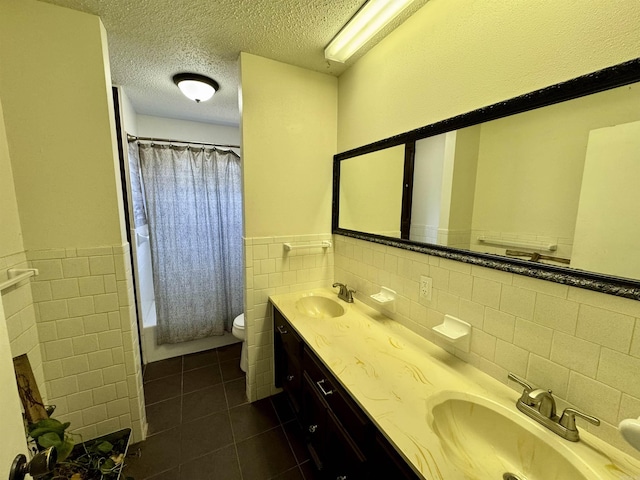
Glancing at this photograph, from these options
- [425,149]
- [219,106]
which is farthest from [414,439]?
[219,106]

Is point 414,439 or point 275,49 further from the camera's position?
point 275,49

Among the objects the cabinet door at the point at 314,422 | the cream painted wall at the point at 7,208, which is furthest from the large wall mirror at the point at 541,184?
the cream painted wall at the point at 7,208

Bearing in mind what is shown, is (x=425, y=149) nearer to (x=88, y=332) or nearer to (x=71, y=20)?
(x=71, y=20)

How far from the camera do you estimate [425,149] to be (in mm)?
1333

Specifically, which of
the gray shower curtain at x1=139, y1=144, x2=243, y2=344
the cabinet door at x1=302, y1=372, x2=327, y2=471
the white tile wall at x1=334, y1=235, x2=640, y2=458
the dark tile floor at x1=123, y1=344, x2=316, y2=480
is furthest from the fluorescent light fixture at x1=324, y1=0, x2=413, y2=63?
the dark tile floor at x1=123, y1=344, x2=316, y2=480

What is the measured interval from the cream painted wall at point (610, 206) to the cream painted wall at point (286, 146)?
148cm

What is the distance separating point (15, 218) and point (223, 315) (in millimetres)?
1774

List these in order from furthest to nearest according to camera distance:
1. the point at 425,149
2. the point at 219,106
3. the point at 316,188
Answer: the point at 219,106, the point at 316,188, the point at 425,149

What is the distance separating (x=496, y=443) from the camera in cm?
88

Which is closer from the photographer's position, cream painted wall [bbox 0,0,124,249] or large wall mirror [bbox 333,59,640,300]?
large wall mirror [bbox 333,59,640,300]

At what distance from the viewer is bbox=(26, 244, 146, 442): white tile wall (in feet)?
4.42

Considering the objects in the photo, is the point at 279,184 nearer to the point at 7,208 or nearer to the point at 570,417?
the point at 7,208

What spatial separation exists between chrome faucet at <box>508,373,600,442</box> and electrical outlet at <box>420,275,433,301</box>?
1.54ft

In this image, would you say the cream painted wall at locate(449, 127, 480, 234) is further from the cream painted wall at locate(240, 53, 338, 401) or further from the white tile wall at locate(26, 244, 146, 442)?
the white tile wall at locate(26, 244, 146, 442)
